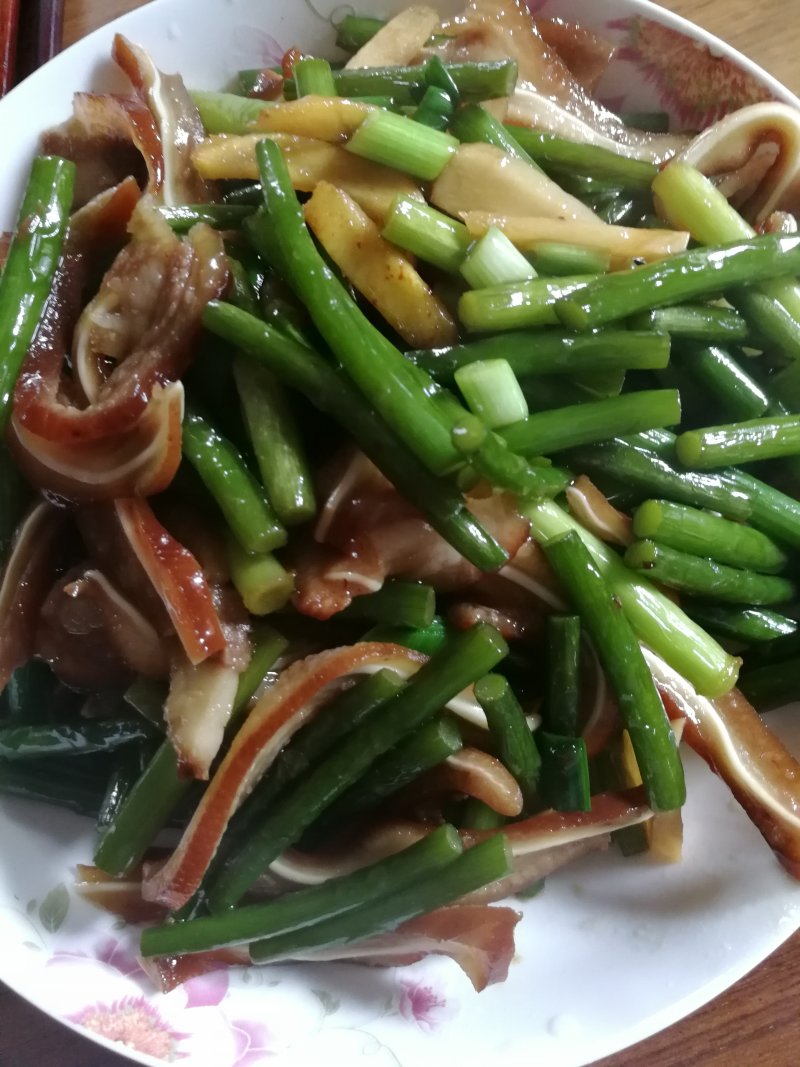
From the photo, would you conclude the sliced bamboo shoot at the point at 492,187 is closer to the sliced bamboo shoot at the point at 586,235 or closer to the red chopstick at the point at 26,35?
the sliced bamboo shoot at the point at 586,235

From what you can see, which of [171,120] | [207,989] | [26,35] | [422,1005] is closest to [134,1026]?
[207,989]

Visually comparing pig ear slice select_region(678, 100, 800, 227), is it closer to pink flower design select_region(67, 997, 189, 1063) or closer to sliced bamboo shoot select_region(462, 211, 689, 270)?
sliced bamboo shoot select_region(462, 211, 689, 270)

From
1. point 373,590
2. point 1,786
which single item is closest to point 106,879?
point 1,786

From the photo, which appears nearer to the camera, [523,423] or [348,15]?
[523,423]

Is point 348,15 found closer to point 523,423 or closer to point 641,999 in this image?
point 523,423

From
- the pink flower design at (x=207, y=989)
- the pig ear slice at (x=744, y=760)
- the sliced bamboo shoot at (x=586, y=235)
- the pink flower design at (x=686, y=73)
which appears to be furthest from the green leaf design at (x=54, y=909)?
the pink flower design at (x=686, y=73)
